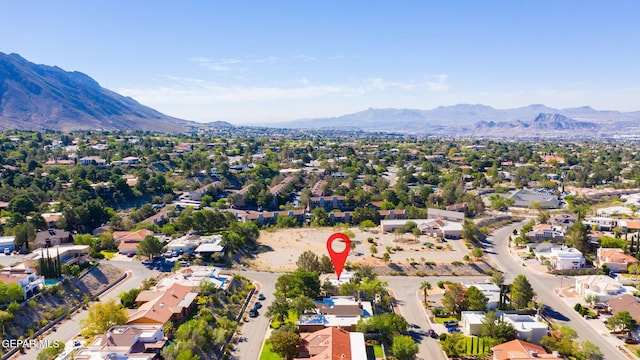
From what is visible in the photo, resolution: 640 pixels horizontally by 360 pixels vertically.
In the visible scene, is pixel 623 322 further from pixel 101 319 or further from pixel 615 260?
pixel 101 319

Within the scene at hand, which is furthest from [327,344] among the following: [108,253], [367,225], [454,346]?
[367,225]

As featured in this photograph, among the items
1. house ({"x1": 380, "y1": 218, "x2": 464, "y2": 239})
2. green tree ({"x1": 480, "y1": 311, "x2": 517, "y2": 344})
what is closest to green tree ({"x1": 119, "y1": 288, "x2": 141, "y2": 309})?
green tree ({"x1": 480, "y1": 311, "x2": 517, "y2": 344})

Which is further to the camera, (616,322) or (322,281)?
(322,281)

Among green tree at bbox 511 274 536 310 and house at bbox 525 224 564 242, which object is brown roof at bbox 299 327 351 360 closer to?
green tree at bbox 511 274 536 310

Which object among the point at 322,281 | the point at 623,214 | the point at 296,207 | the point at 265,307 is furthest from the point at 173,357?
the point at 623,214

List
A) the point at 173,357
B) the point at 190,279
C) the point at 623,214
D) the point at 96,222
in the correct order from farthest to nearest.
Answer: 1. the point at 623,214
2. the point at 96,222
3. the point at 190,279
4. the point at 173,357

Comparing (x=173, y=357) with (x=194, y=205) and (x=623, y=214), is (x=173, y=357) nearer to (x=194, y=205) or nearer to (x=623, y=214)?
(x=194, y=205)
